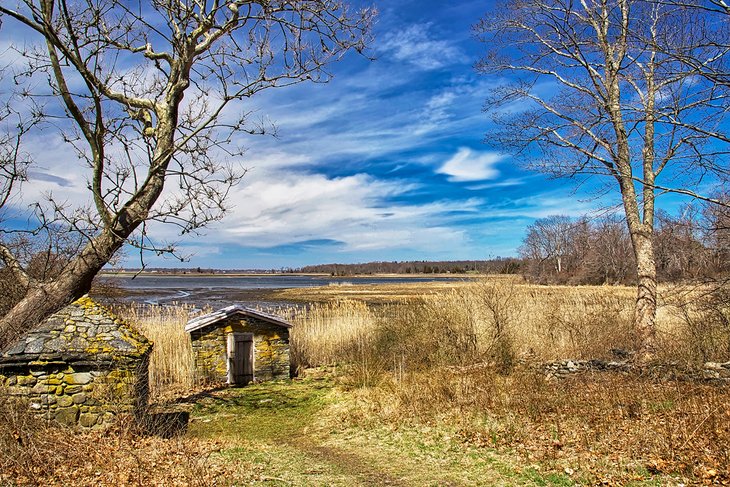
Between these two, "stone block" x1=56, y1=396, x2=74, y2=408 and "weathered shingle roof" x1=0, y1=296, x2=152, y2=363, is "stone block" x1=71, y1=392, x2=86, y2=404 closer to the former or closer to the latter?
"stone block" x1=56, y1=396, x2=74, y2=408

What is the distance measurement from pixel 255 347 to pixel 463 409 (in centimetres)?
679

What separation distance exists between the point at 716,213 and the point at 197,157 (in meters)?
9.96

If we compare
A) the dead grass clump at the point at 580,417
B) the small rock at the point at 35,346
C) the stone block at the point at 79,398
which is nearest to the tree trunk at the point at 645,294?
the dead grass clump at the point at 580,417

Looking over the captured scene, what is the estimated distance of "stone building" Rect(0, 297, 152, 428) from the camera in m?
7.11

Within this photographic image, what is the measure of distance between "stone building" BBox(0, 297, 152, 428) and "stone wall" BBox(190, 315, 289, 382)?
212 inches

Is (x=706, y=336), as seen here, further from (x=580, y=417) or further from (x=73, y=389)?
(x=73, y=389)

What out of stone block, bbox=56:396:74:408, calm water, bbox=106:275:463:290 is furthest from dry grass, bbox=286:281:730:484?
calm water, bbox=106:275:463:290

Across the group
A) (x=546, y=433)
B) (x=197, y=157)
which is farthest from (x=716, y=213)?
(x=197, y=157)

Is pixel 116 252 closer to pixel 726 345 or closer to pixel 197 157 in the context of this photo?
pixel 197 157

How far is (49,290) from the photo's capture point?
8195mm

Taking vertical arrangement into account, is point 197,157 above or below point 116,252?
above

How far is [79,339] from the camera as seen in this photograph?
7.39 metres

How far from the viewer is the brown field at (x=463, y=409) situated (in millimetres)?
5941

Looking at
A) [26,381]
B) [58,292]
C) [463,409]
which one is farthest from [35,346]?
[463,409]
